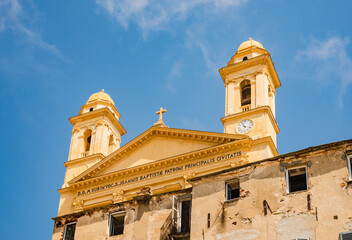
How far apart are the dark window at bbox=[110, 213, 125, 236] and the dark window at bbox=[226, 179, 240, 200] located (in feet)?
14.0

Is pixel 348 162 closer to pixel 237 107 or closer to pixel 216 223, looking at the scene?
pixel 216 223

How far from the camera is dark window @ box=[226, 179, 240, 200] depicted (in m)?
21.7

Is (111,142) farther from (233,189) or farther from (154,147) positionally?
(233,189)

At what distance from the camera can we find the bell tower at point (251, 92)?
43.6 m

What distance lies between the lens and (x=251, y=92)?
150 ft

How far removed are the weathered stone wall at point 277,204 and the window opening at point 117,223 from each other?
124 inches

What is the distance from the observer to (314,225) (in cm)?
1914

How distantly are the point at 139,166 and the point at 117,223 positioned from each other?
798 inches

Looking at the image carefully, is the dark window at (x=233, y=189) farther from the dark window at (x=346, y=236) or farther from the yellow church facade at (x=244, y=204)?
the dark window at (x=346, y=236)

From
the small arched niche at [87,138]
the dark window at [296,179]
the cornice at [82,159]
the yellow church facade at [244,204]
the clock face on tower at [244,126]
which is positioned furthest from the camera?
the small arched niche at [87,138]

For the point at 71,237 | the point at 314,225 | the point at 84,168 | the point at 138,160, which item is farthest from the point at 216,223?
the point at 84,168

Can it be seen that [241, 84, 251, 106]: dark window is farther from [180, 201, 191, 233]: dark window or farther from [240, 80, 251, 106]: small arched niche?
Result: [180, 201, 191, 233]: dark window

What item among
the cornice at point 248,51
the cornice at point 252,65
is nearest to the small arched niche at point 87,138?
the cornice at point 252,65

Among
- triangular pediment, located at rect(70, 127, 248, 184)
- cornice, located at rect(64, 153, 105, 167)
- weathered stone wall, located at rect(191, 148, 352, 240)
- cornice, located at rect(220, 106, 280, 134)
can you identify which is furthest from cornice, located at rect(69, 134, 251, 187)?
weathered stone wall, located at rect(191, 148, 352, 240)
